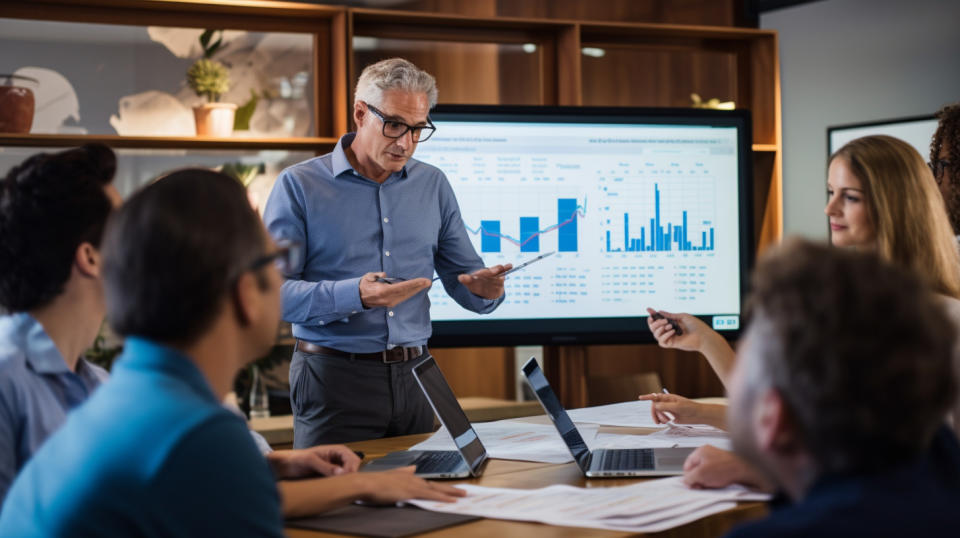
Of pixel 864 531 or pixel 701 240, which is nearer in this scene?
pixel 864 531

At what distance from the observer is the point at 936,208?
2049mm

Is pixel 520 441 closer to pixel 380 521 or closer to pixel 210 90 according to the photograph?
pixel 380 521

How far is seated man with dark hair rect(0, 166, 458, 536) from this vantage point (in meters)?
0.96

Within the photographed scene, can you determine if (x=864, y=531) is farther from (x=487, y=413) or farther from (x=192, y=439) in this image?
(x=487, y=413)

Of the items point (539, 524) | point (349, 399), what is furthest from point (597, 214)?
point (539, 524)

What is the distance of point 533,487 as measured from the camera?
171 cm

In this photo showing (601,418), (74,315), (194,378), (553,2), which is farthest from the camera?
(553,2)

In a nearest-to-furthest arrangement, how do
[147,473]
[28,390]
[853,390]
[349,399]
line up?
1. [853,390]
2. [147,473]
3. [28,390]
4. [349,399]

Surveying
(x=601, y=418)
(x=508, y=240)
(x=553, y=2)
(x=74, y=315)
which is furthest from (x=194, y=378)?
(x=553, y=2)

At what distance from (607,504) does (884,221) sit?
971 mm

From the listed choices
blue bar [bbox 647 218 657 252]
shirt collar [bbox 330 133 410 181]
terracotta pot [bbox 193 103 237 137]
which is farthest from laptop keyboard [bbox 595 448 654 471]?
terracotta pot [bbox 193 103 237 137]

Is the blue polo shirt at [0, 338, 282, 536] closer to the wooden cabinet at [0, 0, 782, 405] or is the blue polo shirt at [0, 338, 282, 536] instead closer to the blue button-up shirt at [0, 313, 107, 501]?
the blue button-up shirt at [0, 313, 107, 501]

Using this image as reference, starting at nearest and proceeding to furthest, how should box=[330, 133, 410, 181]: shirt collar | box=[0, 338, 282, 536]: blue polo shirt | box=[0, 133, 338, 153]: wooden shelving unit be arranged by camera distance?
box=[0, 338, 282, 536]: blue polo shirt → box=[330, 133, 410, 181]: shirt collar → box=[0, 133, 338, 153]: wooden shelving unit

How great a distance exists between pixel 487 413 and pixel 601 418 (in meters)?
1.77
